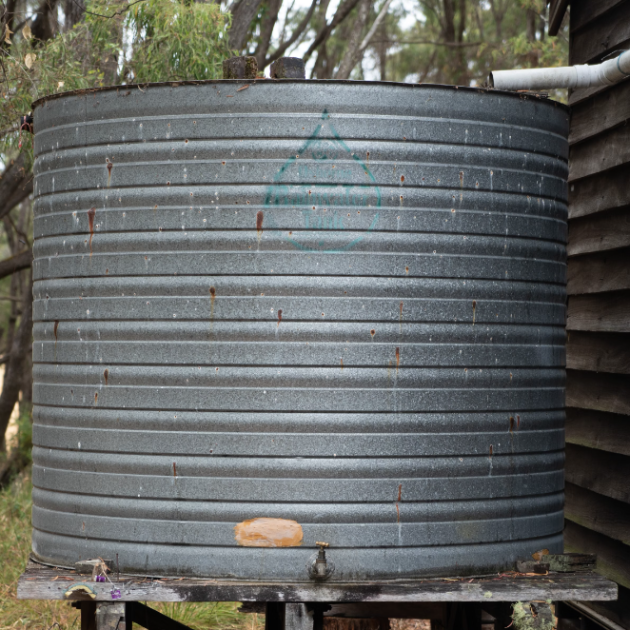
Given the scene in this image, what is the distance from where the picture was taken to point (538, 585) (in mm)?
2984

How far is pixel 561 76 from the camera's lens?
3834 mm

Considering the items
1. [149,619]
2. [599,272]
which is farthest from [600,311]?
[149,619]

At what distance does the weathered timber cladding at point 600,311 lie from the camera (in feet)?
14.5

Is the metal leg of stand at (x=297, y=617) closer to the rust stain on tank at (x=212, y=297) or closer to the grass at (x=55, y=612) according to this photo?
the rust stain on tank at (x=212, y=297)

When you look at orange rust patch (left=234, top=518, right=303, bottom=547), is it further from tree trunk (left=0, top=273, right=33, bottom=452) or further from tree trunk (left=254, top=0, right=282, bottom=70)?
tree trunk (left=254, top=0, right=282, bottom=70)

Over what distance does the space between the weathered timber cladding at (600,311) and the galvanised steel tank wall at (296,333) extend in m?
1.51

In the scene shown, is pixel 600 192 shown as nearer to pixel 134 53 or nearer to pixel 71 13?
pixel 134 53

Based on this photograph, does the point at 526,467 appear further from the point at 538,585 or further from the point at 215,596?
the point at 215,596

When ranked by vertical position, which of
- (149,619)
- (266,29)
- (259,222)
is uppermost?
(266,29)

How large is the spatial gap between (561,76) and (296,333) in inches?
73.6

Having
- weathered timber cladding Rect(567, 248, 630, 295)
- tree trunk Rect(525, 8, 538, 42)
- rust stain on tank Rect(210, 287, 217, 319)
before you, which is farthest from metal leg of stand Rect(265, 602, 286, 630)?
tree trunk Rect(525, 8, 538, 42)

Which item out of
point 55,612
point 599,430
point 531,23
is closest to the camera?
point 599,430

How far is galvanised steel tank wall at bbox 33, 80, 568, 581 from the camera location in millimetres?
2928

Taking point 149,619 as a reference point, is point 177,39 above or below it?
above
